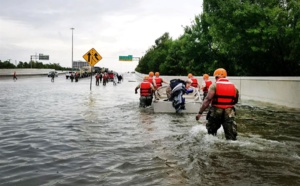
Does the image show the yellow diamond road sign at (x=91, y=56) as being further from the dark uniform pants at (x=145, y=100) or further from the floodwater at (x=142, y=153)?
the floodwater at (x=142, y=153)

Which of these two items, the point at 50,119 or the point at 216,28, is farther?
the point at 216,28

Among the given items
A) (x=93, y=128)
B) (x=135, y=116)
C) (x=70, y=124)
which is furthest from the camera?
(x=135, y=116)

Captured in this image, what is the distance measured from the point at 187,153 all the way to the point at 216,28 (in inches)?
815

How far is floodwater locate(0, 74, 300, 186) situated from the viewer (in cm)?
575

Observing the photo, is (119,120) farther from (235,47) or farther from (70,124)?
(235,47)

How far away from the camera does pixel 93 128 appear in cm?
1080

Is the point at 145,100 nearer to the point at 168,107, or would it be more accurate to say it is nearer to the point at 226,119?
the point at 168,107

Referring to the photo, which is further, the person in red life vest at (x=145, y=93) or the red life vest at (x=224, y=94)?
the person in red life vest at (x=145, y=93)

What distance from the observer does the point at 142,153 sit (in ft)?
24.5

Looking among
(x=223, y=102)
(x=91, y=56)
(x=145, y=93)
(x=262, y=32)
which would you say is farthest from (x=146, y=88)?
(x=91, y=56)

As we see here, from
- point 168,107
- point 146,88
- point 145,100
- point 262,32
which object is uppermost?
point 262,32

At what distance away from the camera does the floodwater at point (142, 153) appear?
5746mm

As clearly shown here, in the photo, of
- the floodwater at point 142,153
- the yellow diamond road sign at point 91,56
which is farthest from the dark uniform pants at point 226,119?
the yellow diamond road sign at point 91,56

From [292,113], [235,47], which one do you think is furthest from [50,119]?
[235,47]
